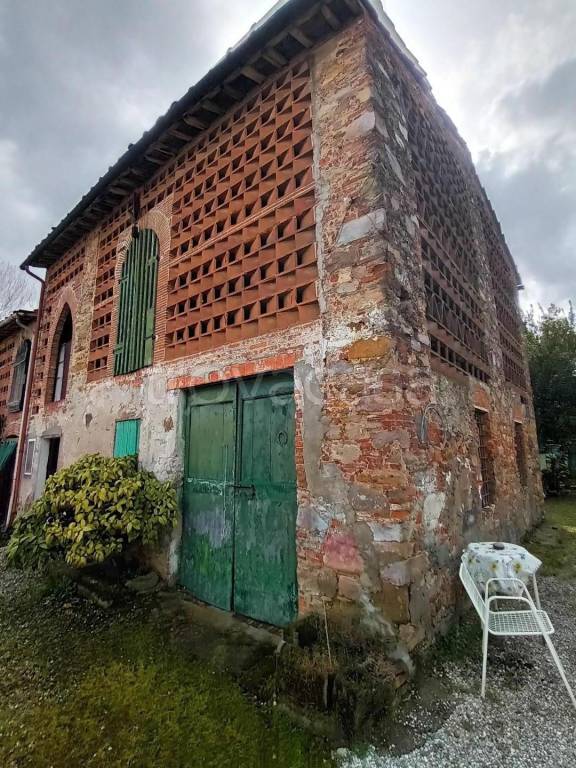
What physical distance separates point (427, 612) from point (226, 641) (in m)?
1.94

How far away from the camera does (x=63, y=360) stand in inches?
353

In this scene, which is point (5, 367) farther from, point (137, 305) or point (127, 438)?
point (127, 438)

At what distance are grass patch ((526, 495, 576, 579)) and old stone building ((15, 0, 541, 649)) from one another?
718 mm

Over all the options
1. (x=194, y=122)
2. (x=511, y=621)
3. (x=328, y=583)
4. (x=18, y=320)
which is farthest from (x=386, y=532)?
(x=18, y=320)

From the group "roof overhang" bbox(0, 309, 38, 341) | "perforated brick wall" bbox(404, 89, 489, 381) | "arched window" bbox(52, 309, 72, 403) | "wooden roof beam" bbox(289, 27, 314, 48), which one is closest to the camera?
"wooden roof beam" bbox(289, 27, 314, 48)

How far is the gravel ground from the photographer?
2.32 meters

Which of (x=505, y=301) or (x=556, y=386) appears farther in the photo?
(x=556, y=386)

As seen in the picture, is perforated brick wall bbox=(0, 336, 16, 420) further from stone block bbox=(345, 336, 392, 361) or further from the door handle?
stone block bbox=(345, 336, 392, 361)

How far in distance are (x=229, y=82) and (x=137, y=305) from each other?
3511mm

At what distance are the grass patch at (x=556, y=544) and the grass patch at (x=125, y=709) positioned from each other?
5023 mm

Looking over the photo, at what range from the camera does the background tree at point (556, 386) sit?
14.5 meters

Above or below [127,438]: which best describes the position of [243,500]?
below

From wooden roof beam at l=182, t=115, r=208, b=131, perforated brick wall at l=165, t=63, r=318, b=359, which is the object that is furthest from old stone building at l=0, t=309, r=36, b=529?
wooden roof beam at l=182, t=115, r=208, b=131

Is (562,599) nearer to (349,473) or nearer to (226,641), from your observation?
(349,473)
